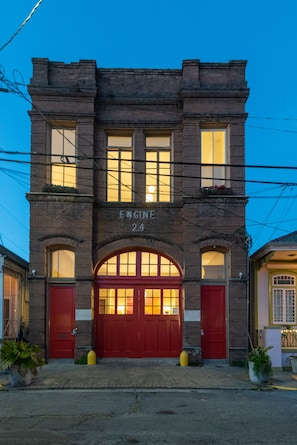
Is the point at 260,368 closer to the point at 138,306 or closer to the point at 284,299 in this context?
the point at 284,299

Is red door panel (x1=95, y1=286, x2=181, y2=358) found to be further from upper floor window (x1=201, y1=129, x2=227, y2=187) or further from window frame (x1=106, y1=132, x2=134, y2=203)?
upper floor window (x1=201, y1=129, x2=227, y2=187)

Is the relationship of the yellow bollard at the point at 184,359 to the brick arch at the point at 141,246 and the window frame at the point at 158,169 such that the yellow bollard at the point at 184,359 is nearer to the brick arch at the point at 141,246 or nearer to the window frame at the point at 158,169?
the brick arch at the point at 141,246

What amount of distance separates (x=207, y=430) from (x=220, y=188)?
9.68m

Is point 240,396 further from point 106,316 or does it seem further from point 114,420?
point 106,316

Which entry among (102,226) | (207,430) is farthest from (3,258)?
(207,430)

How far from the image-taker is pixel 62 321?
16.6 metres

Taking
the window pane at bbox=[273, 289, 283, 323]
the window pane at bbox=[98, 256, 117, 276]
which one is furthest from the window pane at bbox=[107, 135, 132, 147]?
the window pane at bbox=[273, 289, 283, 323]

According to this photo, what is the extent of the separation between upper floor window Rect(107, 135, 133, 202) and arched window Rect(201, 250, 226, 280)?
333 cm

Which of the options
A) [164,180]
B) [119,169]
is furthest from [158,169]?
[119,169]

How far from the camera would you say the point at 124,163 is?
1784cm

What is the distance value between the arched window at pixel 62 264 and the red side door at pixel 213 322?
4465 millimetres

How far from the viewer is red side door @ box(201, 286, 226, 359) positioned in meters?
16.6

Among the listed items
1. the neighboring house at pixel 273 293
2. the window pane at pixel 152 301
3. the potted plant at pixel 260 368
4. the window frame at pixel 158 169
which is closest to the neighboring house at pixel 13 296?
the window pane at pixel 152 301

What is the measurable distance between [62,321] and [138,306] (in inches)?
101
